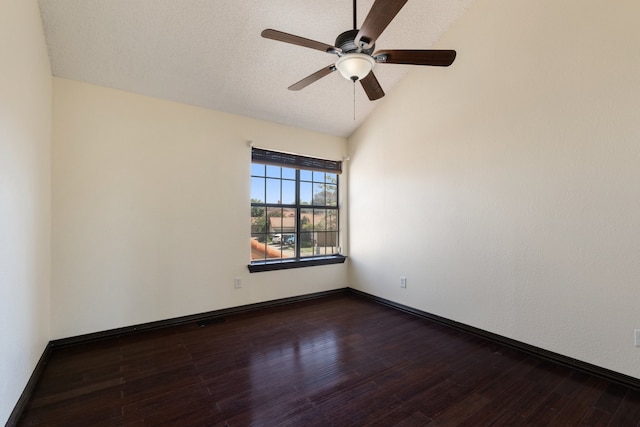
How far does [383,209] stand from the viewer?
3943 millimetres

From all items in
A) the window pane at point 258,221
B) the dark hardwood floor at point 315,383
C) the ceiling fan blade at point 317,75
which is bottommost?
the dark hardwood floor at point 315,383

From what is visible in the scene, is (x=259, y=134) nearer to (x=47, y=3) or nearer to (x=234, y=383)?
(x=47, y=3)

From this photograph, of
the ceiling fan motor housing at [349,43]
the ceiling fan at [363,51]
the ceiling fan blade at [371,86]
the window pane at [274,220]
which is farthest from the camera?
the window pane at [274,220]

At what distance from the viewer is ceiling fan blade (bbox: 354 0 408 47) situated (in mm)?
1489

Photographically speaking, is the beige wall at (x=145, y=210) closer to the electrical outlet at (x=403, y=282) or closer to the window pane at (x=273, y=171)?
the window pane at (x=273, y=171)

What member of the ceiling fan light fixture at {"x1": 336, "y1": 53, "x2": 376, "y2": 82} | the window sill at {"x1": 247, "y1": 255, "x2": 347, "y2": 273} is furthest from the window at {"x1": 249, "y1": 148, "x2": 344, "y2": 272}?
the ceiling fan light fixture at {"x1": 336, "y1": 53, "x2": 376, "y2": 82}

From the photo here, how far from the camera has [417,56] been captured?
6.46 feet

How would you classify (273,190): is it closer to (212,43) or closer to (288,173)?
(288,173)

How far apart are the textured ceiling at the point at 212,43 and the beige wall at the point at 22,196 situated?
0.26 metres

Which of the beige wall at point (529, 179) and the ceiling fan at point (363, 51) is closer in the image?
the ceiling fan at point (363, 51)

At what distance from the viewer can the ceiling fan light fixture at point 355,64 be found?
188 centimetres

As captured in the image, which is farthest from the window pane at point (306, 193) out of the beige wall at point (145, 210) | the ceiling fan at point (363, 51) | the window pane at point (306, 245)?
the ceiling fan at point (363, 51)

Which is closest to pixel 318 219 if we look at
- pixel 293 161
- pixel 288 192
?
pixel 288 192

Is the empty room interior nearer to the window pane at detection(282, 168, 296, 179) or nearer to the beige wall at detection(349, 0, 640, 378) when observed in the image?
the beige wall at detection(349, 0, 640, 378)
